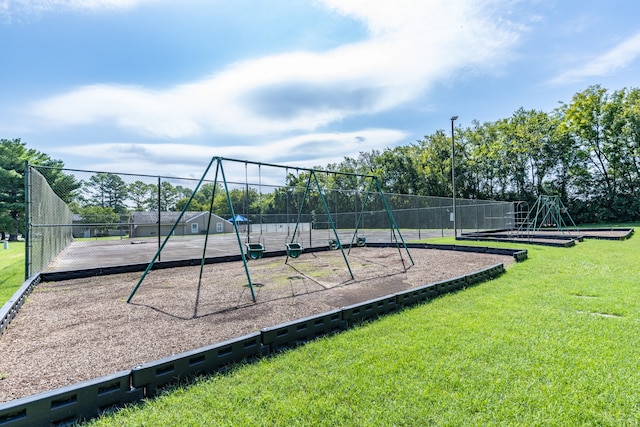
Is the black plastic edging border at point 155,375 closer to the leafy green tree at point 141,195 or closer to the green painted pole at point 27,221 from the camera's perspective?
the green painted pole at point 27,221

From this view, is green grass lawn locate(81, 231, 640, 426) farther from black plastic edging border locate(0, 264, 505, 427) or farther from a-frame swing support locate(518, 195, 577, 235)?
a-frame swing support locate(518, 195, 577, 235)

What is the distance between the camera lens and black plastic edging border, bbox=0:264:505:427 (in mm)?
1965

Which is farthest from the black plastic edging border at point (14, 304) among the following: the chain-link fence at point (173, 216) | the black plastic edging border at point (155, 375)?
the black plastic edging border at point (155, 375)

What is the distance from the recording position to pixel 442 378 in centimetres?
247

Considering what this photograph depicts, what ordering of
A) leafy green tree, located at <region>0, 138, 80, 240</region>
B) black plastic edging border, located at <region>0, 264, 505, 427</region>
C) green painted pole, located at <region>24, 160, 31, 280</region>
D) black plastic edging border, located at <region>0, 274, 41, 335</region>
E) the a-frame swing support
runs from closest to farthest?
black plastic edging border, located at <region>0, 264, 505, 427</region>
black plastic edging border, located at <region>0, 274, 41, 335</region>
green painted pole, located at <region>24, 160, 31, 280</region>
the a-frame swing support
leafy green tree, located at <region>0, 138, 80, 240</region>

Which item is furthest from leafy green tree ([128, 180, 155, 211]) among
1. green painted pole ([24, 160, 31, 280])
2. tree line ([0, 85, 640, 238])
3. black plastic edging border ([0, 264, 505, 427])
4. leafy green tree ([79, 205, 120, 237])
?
tree line ([0, 85, 640, 238])

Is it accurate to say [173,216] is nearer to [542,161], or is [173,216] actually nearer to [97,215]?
[97,215]

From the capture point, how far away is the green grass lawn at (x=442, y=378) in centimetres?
205

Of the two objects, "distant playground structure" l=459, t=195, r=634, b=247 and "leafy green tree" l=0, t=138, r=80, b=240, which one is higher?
"leafy green tree" l=0, t=138, r=80, b=240

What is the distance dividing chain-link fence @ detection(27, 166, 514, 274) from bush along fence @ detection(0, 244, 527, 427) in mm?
2545

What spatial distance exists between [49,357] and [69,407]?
58.1 inches

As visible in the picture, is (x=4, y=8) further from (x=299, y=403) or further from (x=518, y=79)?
(x=518, y=79)

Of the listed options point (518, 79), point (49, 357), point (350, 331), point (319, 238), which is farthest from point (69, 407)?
point (518, 79)

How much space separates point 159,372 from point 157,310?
2.48 m
